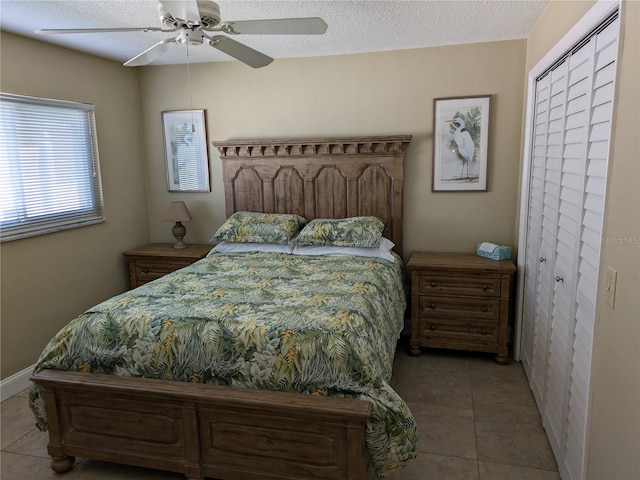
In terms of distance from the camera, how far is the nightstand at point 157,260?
404cm

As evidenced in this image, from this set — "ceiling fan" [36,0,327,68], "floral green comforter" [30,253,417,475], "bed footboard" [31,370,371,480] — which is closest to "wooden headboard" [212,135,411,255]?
"floral green comforter" [30,253,417,475]

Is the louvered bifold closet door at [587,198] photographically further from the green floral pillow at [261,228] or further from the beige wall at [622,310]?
the green floral pillow at [261,228]

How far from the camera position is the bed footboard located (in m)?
1.99

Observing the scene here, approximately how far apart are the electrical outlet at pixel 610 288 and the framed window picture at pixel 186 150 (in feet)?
11.6

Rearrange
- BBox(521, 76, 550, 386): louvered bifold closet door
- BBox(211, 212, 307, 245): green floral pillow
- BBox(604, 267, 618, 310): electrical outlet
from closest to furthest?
BBox(604, 267, 618, 310): electrical outlet → BBox(521, 76, 550, 386): louvered bifold closet door → BBox(211, 212, 307, 245): green floral pillow

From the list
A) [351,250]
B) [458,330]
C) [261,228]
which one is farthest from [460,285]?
[261,228]

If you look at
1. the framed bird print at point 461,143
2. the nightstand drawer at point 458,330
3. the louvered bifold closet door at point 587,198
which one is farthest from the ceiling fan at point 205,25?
the nightstand drawer at point 458,330

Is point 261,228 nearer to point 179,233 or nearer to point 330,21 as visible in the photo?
point 179,233

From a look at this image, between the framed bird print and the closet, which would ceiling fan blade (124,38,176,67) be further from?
the framed bird print

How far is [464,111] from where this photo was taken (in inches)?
145

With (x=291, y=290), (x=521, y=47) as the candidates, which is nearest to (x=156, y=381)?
(x=291, y=290)

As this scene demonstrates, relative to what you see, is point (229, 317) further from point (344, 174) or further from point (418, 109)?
point (418, 109)

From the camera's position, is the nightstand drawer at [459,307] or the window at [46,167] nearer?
the window at [46,167]

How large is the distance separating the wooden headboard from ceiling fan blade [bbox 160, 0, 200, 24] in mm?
2066
